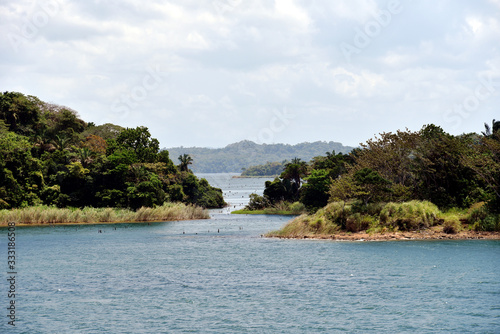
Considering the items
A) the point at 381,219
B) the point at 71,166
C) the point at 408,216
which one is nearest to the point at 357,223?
the point at 381,219

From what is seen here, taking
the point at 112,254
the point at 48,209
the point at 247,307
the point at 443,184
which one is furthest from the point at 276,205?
the point at 247,307

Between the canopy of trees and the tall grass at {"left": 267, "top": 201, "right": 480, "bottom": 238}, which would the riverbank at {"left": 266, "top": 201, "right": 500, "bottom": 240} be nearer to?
the tall grass at {"left": 267, "top": 201, "right": 480, "bottom": 238}

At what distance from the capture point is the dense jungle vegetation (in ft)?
269

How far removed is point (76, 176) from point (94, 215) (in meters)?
9.84

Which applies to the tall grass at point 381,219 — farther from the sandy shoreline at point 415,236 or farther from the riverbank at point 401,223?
the sandy shoreline at point 415,236

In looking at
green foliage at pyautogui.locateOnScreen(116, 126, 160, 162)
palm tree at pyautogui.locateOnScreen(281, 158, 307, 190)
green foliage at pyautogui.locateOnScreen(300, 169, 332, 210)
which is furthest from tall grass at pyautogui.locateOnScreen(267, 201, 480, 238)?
palm tree at pyautogui.locateOnScreen(281, 158, 307, 190)

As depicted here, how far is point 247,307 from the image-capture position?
1133 inches

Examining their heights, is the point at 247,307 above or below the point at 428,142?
below

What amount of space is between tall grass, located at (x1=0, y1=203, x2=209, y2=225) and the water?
21.2 m

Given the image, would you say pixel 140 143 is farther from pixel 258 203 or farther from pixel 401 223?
pixel 401 223

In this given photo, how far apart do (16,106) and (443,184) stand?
82.0 meters

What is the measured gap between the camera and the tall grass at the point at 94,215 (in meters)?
75.6

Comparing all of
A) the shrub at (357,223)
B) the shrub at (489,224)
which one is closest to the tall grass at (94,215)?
the shrub at (357,223)

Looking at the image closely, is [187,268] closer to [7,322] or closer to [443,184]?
Result: [7,322]
